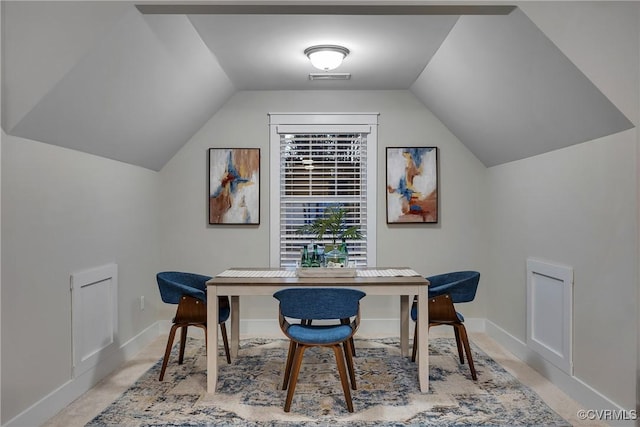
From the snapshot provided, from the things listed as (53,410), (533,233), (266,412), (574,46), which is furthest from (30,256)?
(533,233)

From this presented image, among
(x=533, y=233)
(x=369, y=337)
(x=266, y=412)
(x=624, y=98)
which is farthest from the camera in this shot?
(x=369, y=337)

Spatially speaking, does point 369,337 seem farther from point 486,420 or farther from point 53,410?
point 53,410

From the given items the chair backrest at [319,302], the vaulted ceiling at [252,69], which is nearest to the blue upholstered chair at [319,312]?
the chair backrest at [319,302]

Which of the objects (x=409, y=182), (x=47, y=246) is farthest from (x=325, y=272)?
(x=47, y=246)

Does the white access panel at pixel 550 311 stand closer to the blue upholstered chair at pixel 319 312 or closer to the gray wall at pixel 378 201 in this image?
the gray wall at pixel 378 201

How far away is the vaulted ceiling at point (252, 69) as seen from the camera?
8.03 ft

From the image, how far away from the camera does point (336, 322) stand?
4.90 meters

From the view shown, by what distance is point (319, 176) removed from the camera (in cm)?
481

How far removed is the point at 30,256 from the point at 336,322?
10.1ft

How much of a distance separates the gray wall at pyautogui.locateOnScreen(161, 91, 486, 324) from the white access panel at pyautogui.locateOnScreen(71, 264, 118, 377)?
1.15 meters

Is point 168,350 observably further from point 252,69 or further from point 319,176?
point 252,69

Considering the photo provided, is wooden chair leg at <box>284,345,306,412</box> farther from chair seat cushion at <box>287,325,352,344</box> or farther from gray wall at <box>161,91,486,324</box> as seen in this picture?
gray wall at <box>161,91,486,324</box>

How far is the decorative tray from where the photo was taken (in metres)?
3.41

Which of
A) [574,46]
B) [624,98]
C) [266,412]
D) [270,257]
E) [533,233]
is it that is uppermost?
[574,46]
